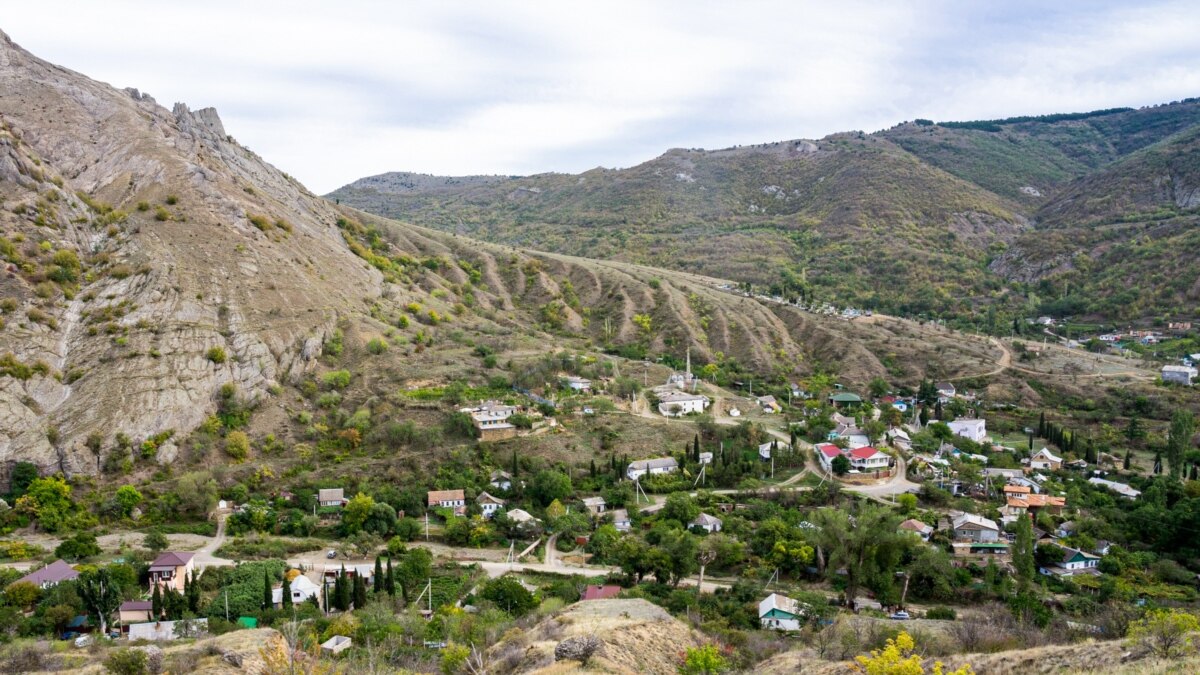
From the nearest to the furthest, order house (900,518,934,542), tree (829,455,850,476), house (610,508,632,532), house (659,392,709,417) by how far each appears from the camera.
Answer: house (900,518,934,542) → house (610,508,632,532) → tree (829,455,850,476) → house (659,392,709,417)

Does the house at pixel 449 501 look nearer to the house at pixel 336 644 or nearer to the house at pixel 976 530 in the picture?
the house at pixel 336 644

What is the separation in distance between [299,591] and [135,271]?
3053 centimetres

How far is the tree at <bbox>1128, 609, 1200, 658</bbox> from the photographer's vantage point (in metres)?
15.2

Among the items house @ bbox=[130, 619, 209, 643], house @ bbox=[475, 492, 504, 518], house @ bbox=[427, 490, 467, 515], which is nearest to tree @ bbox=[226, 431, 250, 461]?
house @ bbox=[427, 490, 467, 515]

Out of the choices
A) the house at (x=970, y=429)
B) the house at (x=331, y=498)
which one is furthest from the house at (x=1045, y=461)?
the house at (x=331, y=498)

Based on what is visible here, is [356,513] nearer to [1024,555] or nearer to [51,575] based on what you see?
[51,575]

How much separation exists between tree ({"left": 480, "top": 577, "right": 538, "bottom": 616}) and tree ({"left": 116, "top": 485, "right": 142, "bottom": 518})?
20.2 m

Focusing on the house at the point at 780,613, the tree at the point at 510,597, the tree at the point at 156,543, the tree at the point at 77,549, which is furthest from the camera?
the tree at the point at 156,543

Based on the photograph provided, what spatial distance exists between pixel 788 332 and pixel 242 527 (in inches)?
2209

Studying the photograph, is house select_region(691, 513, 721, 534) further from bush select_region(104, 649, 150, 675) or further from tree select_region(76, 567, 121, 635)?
bush select_region(104, 649, 150, 675)

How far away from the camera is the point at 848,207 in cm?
12525

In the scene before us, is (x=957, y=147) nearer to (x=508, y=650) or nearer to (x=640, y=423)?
(x=640, y=423)

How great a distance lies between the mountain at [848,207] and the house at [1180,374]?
2082 centimetres

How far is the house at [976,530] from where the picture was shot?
112 feet
